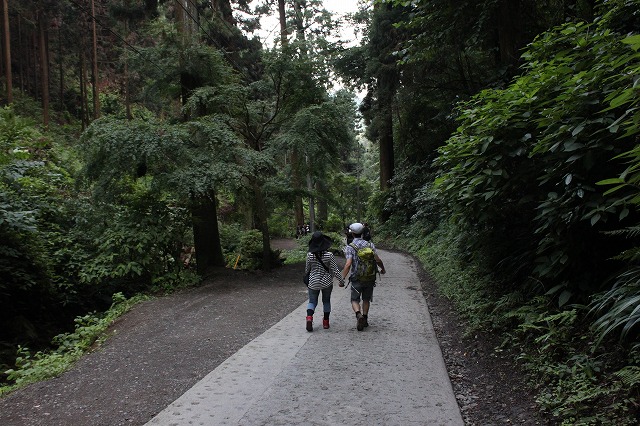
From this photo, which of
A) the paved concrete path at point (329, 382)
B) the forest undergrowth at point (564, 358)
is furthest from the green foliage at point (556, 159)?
the paved concrete path at point (329, 382)

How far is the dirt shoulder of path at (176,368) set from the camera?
420cm

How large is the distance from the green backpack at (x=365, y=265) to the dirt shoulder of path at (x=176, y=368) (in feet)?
4.84

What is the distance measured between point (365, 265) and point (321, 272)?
0.74 metres

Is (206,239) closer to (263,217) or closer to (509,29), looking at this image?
(263,217)

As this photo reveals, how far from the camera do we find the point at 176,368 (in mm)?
5512

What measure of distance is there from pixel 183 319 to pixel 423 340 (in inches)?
181

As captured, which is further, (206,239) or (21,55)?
(21,55)

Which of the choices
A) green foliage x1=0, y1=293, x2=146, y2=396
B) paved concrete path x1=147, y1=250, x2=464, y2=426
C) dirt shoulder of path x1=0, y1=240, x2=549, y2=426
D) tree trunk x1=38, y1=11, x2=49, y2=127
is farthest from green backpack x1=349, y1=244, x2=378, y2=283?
tree trunk x1=38, y1=11, x2=49, y2=127

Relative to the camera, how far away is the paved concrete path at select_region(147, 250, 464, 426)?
12.9ft

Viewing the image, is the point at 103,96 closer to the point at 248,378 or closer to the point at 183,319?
the point at 183,319

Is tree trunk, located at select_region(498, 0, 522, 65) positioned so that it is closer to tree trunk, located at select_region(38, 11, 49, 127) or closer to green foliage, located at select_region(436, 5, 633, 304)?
green foliage, located at select_region(436, 5, 633, 304)

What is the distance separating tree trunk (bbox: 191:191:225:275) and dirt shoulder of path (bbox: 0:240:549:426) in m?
3.08

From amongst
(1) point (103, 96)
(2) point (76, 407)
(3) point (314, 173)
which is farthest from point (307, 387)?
(1) point (103, 96)

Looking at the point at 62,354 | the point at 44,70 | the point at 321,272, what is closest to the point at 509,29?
the point at 321,272
